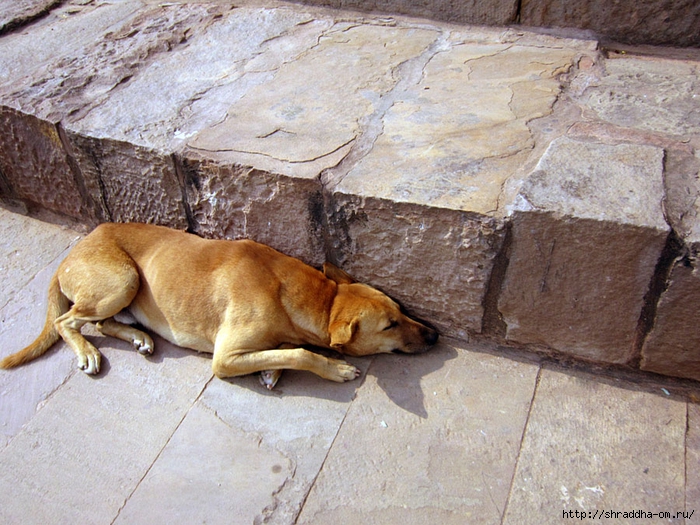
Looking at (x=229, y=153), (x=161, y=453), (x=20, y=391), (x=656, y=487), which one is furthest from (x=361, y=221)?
(x=20, y=391)

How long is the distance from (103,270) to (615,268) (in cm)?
280

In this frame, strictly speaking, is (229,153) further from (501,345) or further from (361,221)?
(501,345)

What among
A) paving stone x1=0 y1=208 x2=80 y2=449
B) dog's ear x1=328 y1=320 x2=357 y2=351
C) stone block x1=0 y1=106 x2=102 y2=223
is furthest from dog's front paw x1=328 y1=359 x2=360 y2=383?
stone block x1=0 y1=106 x2=102 y2=223

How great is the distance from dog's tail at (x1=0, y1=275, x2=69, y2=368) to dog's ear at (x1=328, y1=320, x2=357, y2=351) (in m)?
1.76

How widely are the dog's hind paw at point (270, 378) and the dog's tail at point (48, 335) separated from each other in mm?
1389

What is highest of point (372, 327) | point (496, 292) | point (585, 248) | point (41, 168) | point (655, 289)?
point (585, 248)

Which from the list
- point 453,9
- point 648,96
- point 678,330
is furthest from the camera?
point 453,9

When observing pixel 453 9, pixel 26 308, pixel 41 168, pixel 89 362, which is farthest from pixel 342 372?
pixel 453 9

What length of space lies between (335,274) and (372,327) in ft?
1.40

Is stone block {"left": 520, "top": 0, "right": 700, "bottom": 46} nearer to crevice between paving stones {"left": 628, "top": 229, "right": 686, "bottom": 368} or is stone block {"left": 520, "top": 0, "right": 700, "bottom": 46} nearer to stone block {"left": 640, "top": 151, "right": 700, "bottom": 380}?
stone block {"left": 640, "top": 151, "right": 700, "bottom": 380}

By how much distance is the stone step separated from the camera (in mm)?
2859

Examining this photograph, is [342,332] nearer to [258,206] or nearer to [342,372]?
[342,372]

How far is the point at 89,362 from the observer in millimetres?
3471

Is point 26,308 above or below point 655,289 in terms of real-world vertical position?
below
